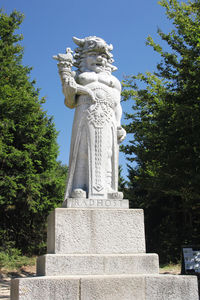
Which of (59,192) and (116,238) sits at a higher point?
(59,192)

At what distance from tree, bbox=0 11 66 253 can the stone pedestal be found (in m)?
14.4

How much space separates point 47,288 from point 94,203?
1.72m

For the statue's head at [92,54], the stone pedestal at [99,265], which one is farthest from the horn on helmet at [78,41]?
the stone pedestal at [99,265]

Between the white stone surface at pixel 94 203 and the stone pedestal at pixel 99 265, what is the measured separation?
0.09 meters

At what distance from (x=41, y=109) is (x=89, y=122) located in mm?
17060

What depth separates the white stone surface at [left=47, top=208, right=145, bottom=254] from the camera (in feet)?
18.9

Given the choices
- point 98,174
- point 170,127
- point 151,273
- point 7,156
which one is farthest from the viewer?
point 7,156

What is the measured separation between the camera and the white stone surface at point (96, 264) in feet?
18.0

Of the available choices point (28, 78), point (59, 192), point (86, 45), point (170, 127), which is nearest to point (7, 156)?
point (59, 192)

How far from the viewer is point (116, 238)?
19.5 ft

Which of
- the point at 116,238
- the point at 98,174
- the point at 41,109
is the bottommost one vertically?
the point at 116,238

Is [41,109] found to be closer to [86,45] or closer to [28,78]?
[28,78]

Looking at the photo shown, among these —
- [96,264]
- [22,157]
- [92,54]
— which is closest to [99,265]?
[96,264]

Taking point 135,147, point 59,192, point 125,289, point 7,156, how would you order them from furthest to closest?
1. point 59,192
2. point 7,156
3. point 135,147
4. point 125,289
